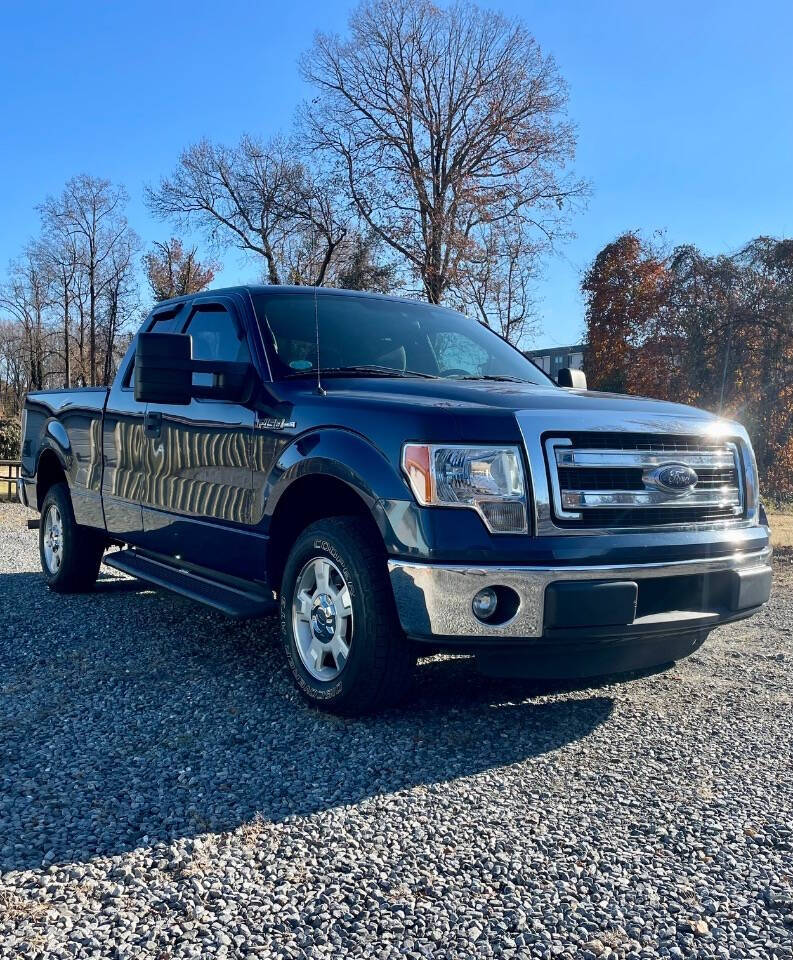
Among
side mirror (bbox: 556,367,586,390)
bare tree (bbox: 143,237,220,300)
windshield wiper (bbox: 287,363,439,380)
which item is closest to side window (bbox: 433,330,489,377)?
windshield wiper (bbox: 287,363,439,380)

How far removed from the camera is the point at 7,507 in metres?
17.8

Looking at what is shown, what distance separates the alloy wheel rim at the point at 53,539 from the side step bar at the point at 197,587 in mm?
1216

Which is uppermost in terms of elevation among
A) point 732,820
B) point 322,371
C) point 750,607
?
point 322,371

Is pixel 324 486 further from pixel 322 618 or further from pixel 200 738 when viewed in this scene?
pixel 200 738

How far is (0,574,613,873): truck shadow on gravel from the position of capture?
2.81 metres

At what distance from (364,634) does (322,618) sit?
0.36 metres

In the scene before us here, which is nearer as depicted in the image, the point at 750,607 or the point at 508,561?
the point at 508,561

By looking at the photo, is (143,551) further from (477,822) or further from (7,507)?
(7,507)

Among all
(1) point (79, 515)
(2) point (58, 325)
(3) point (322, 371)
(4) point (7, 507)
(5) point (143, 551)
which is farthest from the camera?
(2) point (58, 325)

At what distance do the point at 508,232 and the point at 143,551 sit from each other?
23817 millimetres

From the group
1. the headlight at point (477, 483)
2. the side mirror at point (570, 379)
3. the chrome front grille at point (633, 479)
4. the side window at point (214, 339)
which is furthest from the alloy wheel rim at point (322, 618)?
the side mirror at point (570, 379)

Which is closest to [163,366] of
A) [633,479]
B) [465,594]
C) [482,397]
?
[482,397]

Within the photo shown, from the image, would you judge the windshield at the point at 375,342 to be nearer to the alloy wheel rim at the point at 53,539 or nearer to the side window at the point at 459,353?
the side window at the point at 459,353

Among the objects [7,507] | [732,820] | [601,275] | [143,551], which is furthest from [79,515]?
[601,275]
